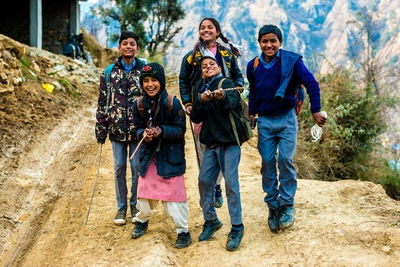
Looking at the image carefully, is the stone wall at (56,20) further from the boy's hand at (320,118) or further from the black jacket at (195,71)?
the boy's hand at (320,118)

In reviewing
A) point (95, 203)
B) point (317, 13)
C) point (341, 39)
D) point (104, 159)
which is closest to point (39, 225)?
point (95, 203)

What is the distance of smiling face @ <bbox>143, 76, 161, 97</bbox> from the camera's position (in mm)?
3135

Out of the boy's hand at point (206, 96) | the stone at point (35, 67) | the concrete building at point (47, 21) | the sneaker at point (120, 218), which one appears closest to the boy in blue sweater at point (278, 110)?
the boy's hand at point (206, 96)

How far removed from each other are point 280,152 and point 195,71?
1271 mm

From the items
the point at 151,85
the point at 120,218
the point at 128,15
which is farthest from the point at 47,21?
the point at 151,85

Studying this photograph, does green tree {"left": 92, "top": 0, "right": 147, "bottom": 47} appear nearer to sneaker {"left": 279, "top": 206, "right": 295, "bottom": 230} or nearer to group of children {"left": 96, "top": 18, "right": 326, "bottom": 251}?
group of children {"left": 96, "top": 18, "right": 326, "bottom": 251}

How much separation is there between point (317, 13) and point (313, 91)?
108918 millimetres

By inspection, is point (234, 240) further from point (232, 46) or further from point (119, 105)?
point (232, 46)

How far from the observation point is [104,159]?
236 inches

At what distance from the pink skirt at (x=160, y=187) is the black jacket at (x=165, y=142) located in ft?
0.18

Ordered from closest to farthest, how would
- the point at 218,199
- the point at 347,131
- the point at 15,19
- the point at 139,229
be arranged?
the point at 139,229 < the point at 218,199 < the point at 347,131 < the point at 15,19

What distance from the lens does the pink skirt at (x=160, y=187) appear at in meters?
3.10

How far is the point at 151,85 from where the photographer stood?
123 inches

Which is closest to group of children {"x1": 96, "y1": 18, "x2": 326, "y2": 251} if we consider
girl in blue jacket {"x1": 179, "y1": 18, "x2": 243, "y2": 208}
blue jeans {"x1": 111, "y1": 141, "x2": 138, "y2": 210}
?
girl in blue jacket {"x1": 179, "y1": 18, "x2": 243, "y2": 208}
